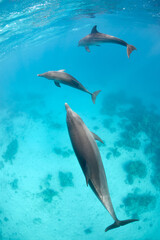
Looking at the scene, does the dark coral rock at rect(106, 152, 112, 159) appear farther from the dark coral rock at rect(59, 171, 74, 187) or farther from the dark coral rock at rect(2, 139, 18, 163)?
the dark coral rock at rect(2, 139, 18, 163)

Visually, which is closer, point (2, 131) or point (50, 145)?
point (50, 145)

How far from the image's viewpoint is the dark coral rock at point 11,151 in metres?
15.3

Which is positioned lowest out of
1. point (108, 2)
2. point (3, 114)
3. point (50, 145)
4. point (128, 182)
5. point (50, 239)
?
point (50, 239)

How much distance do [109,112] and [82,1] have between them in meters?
12.8

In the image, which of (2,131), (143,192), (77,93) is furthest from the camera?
(77,93)

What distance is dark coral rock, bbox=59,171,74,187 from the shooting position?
489 inches

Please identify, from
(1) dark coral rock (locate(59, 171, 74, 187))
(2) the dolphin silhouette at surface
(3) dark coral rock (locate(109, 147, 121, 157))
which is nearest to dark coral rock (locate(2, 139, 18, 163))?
(1) dark coral rock (locate(59, 171, 74, 187))

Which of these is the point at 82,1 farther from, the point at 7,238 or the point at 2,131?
the point at 7,238

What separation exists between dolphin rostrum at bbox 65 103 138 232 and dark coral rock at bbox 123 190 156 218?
32.6 feet

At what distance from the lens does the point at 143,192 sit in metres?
11.8

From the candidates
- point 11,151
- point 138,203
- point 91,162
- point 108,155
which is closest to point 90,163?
point 91,162

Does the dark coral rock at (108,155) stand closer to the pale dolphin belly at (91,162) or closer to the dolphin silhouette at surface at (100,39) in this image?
the dolphin silhouette at surface at (100,39)

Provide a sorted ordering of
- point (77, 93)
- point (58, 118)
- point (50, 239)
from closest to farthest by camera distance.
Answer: point (50, 239), point (58, 118), point (77, 93)

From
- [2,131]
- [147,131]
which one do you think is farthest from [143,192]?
[2,131]
